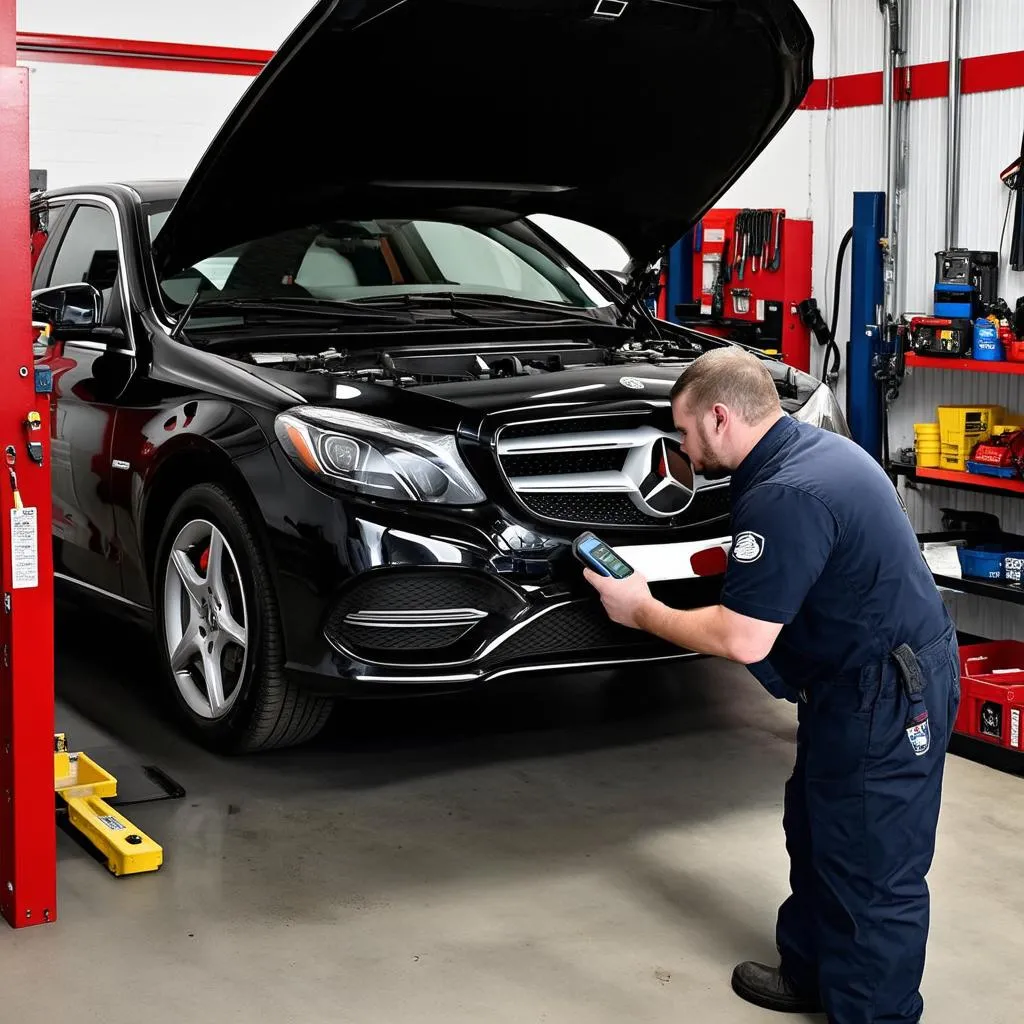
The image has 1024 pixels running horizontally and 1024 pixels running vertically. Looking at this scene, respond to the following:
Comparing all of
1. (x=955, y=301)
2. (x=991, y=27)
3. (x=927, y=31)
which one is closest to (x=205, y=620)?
(x=955, y=301)

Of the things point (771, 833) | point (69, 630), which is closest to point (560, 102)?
point (771, 833)

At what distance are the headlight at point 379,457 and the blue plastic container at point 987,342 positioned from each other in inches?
123

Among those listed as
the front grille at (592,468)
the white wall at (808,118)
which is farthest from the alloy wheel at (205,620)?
the white wall at (808,118)

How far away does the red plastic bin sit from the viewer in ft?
14.5

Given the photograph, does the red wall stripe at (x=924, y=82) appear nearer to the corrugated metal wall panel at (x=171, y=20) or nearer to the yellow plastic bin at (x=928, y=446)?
the yellow plastic bin at (x=928, y=446)

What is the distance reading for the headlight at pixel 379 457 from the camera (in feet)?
12.2

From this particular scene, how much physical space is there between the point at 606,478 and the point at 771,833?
0.99 metres

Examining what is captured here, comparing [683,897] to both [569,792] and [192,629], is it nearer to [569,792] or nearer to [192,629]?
[569,792]

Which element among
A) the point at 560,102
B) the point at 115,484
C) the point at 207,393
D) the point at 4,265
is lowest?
the point at 115,484

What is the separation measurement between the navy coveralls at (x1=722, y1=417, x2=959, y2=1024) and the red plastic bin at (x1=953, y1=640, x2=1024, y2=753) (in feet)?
5.71

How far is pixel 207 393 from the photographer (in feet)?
13.4

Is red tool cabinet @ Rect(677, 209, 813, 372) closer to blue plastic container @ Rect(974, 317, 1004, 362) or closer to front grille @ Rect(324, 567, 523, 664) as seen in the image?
blue plastic container @ Rect(974, 317, 1004, 362)

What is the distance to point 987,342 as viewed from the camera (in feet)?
19.9

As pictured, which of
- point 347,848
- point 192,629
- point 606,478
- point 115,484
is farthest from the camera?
point 115,484
